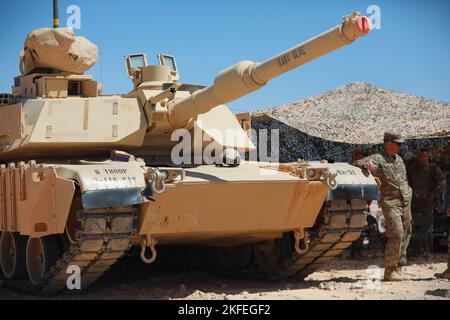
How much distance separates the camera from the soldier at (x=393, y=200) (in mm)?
10938

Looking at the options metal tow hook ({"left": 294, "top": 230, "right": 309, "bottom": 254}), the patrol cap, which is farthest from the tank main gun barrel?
the patrol cap

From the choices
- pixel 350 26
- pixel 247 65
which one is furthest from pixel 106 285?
pixel 350 26

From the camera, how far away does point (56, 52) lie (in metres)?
12.0

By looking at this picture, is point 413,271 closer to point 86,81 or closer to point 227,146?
point 227,146

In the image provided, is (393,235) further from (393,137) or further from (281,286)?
(281,286)

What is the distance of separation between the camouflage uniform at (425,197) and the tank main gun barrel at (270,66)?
510cm

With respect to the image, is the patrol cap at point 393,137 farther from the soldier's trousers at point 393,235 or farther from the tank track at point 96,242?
the tank track at point 96,242

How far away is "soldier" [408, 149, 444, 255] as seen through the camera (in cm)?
1370

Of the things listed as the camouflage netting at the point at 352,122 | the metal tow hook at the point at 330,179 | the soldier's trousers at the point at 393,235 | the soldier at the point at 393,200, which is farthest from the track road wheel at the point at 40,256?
the camouflage netting at the point at 352,122

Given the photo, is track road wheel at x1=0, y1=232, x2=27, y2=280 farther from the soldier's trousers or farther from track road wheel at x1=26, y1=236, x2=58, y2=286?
the soldier's trousers

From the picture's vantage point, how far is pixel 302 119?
1630cm

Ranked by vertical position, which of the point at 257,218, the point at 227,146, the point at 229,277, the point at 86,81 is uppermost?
the point at 86,81

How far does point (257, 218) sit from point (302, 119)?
20.3 feet

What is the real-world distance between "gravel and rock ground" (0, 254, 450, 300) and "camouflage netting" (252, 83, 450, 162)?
2.25 m
